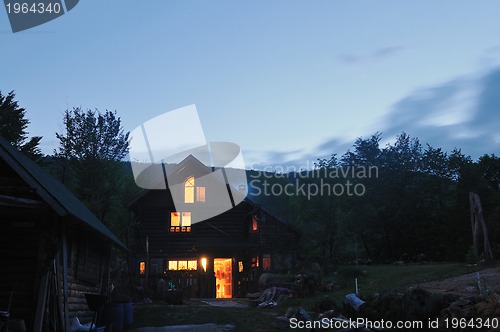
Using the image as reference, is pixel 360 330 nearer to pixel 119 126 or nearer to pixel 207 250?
pixel 207 250

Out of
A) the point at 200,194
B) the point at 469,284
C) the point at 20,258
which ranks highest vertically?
the point at 200,194

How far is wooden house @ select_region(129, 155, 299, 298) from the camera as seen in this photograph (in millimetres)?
31172

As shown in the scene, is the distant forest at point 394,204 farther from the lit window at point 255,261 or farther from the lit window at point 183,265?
the lit window at point 183,265

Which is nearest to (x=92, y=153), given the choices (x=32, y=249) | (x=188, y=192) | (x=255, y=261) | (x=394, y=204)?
(x=188, y=192)

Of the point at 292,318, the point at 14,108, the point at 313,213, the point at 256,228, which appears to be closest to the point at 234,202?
the point at 256,228

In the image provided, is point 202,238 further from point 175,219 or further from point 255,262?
point 255,262

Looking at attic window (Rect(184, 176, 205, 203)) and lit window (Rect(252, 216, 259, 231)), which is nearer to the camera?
lit window (Rect(252, 216, 259, 231))

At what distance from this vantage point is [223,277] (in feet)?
109

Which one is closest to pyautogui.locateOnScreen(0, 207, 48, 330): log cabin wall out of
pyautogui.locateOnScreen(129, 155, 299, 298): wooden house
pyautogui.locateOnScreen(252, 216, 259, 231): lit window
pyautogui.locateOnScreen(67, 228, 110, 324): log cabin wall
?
pyautogui.locateOnScreen(67, 228, 110, 324): log cabin wall

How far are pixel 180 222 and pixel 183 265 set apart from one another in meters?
2.98

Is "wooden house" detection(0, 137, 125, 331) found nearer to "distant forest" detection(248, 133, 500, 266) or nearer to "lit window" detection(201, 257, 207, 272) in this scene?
"lit window" detection(201, 257, 207, 272)

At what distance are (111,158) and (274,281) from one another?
1539cm

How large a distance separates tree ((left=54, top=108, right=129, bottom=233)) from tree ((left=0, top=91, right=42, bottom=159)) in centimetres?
385

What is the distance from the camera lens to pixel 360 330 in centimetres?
1138
